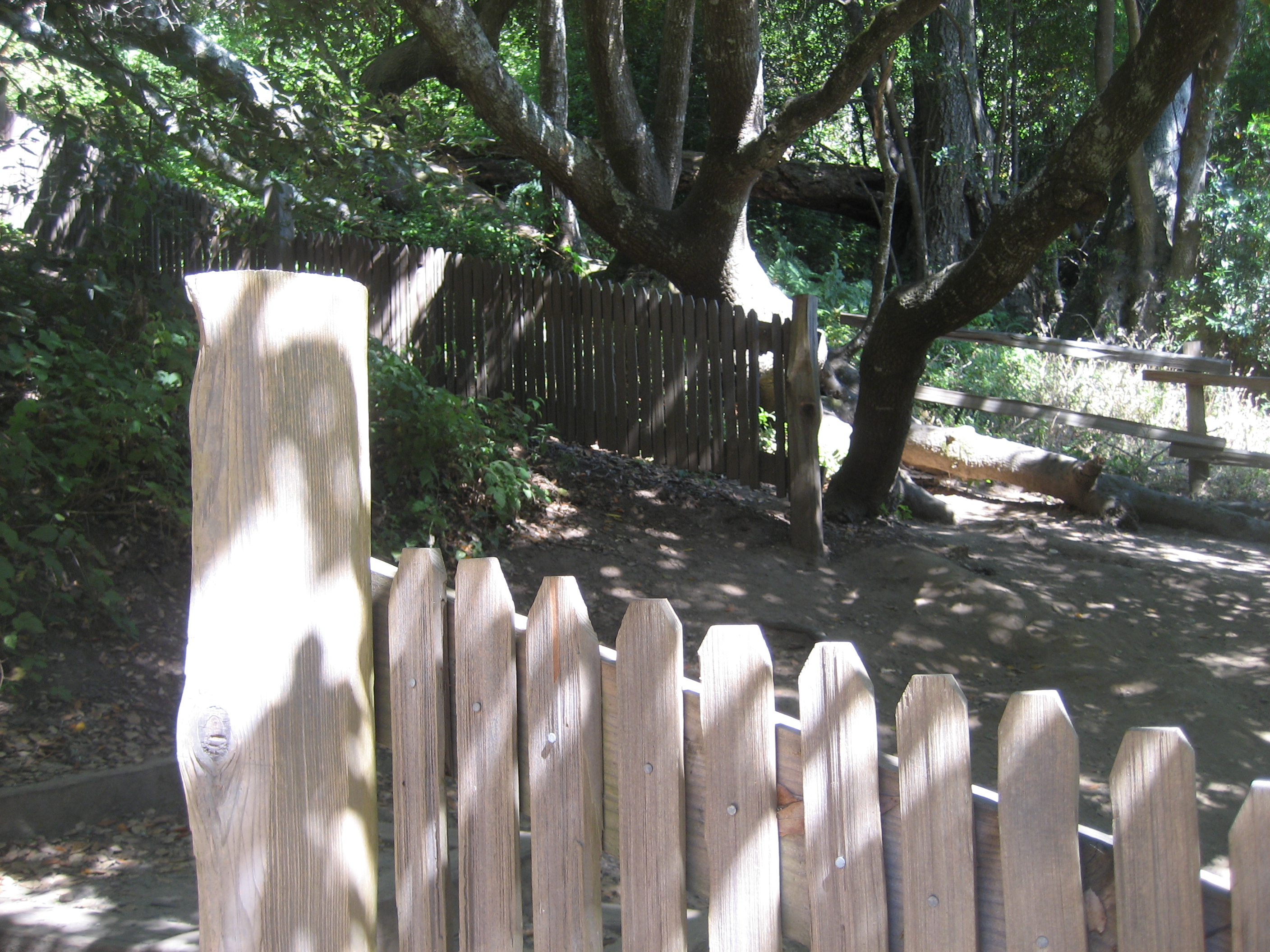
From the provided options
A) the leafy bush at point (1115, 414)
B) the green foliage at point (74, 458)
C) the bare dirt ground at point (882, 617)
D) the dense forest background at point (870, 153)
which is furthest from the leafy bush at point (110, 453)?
the leafy bush at point (1115, 414)

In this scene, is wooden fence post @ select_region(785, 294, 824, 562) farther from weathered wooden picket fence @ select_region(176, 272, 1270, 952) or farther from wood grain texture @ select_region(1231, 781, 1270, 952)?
wood grain texture @ select_region(1231, 781, 1270, 952)

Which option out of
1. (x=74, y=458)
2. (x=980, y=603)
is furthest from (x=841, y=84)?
(x=74, y=458)

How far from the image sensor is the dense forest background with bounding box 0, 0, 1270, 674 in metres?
5.55

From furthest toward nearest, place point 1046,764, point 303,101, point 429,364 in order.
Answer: point 429,364, point 303,101, point 1046,764

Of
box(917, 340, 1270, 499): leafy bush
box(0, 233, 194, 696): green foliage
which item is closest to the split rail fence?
box(0, 233, 194, 696): green foliage

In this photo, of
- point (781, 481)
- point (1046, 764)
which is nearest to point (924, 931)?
point (1046, 764)

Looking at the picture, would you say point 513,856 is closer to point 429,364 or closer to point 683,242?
point 429,364

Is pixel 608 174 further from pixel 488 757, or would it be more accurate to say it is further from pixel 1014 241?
pixel 488 757

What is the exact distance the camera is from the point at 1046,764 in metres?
1.36

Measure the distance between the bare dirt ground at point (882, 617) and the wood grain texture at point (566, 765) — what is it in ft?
7.89

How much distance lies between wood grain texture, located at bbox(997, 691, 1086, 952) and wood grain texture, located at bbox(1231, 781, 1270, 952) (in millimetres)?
180

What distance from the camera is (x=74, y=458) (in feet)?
15.6

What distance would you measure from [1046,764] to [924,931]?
310 millimetres

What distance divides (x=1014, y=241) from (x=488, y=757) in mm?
5965
